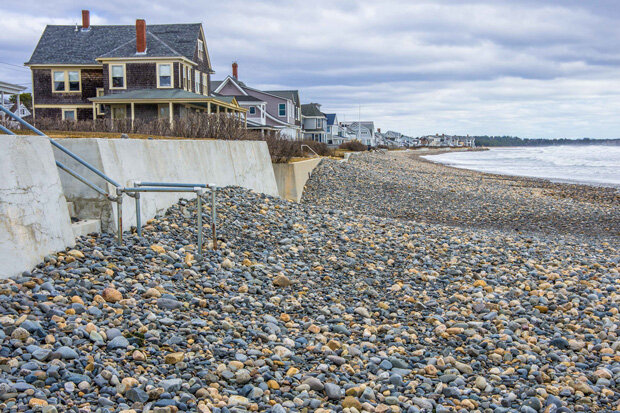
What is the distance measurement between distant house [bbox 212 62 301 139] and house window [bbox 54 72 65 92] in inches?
523

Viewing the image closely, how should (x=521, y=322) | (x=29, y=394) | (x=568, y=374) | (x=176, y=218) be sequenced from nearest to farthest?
(x=29, y=394), (x=568, y=374), (x=521, y=322), (x=176, y=218)

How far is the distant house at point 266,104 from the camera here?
4900cm

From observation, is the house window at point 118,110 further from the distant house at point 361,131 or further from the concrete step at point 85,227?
the distant house at point 361,131

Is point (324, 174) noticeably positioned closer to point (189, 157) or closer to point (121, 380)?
point (189, 157)

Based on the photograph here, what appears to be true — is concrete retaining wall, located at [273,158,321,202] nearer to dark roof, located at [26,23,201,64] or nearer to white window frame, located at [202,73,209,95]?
dark roof, located at [26,23,201,64]

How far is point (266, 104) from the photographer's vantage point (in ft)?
175

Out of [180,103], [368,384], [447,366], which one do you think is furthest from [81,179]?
[180,103]

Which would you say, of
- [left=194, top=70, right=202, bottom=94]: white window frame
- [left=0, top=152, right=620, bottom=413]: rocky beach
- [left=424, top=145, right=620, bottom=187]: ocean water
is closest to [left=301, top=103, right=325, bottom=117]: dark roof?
[left=424, top=145, right=620, bottom=187]: ocean water

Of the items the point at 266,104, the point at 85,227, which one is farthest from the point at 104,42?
the point at 85,227

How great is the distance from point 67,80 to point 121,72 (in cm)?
467

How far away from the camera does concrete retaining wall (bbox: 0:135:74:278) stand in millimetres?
5500

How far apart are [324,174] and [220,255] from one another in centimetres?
1515

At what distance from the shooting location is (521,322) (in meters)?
6.58

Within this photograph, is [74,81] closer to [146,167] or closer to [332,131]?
[146,167]
